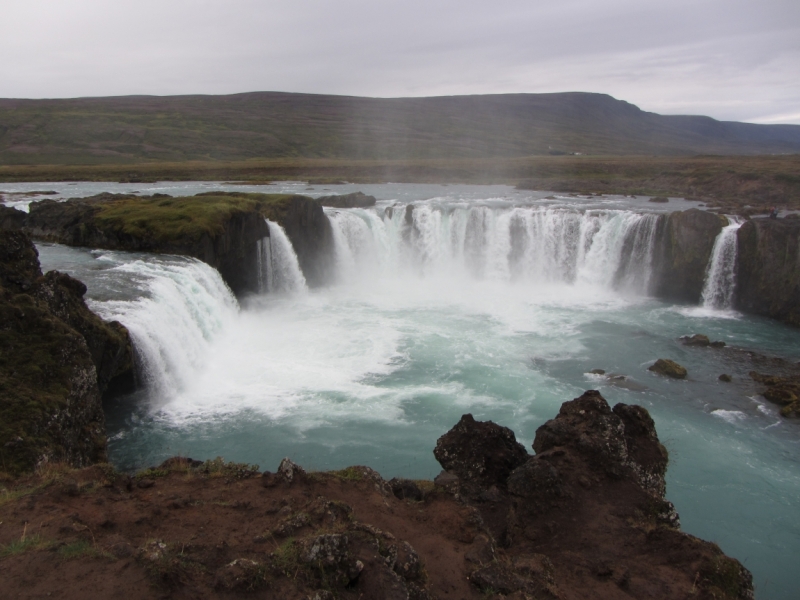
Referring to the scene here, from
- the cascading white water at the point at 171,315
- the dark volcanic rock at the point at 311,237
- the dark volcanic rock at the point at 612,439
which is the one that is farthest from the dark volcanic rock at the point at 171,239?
the dark volcanic rock at the point at 612,439

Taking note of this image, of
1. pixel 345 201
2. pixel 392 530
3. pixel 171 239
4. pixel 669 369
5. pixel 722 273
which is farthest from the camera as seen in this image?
pixel 345 201

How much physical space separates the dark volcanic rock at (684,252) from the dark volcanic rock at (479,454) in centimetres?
2814

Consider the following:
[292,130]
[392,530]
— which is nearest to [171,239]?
[392,530]

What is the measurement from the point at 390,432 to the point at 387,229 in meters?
26.0

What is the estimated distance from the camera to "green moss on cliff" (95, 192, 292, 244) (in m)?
30.4

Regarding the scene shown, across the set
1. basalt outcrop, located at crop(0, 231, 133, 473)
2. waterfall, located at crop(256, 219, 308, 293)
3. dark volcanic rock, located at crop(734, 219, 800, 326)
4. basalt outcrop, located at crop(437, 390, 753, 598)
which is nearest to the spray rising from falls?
waterfall, located at crop(256, 219, 308, 293)

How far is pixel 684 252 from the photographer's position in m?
36.1

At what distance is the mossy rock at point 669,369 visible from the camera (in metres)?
23.9

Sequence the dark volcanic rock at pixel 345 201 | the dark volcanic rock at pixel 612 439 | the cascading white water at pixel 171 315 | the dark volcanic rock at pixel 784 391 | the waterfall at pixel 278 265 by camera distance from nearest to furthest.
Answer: the dark volcanic rock at pixel 612 439 < the cascading white water at pixel 171 315 < the dark volcanic rock at pixel 784 391 < the waterfall at pixel 278 265 < the dark volcanic rock at pixel 345 201

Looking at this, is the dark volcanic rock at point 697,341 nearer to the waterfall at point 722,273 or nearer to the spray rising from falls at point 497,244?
the waterfall at point 722,273

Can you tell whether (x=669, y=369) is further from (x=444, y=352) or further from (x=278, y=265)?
(x=278, y=265)

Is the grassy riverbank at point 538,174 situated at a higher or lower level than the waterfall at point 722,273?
higher

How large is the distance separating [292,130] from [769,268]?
118 metres

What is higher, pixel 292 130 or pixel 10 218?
pixel 292 130
